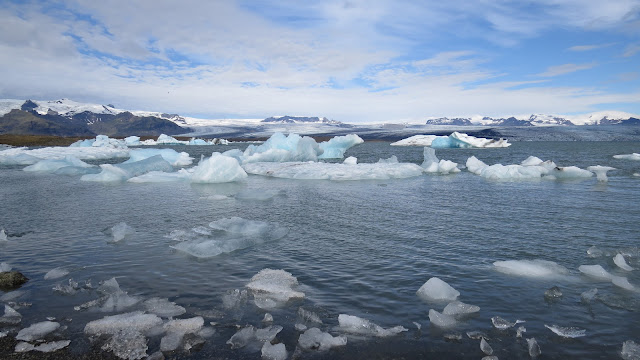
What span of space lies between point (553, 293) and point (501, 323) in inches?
55.7

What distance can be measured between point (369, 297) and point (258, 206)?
307 inches

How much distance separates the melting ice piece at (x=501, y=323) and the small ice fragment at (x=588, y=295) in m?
1.23

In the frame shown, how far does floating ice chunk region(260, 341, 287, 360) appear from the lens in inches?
157

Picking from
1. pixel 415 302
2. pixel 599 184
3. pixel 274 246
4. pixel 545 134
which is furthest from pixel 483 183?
pixel 545 134

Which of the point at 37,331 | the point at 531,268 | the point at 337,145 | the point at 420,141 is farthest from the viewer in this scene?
the point at 420,141

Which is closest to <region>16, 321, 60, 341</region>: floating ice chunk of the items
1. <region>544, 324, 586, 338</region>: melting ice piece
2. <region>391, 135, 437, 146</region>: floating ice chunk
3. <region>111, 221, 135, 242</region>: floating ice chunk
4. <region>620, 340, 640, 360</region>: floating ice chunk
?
<region>111, 221, 135, 242</region>: floating ice chunk

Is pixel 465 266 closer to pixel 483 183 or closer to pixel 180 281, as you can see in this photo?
pixel 180 281

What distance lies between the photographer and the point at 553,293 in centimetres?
554

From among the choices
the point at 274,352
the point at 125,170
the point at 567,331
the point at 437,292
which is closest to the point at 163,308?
the point at 274,352

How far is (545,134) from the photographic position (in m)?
98.6

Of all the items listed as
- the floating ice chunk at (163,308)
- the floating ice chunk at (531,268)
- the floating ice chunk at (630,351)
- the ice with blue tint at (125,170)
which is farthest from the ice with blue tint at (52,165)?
the floating ice chunk at (630,351)

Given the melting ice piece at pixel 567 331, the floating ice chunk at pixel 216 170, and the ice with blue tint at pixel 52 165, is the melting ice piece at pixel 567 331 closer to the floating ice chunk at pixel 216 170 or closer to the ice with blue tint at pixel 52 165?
the floating ice chunk at pixel 216 170

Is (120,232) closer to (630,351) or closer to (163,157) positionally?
(630,351)

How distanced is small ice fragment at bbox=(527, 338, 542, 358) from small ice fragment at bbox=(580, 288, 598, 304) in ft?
5.53
